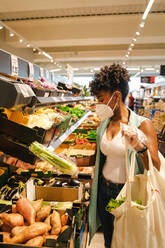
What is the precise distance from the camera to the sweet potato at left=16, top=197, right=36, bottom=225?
1259 millimetres

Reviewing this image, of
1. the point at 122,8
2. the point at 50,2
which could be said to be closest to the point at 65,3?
the point at 50,2

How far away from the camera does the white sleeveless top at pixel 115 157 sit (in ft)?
5.36

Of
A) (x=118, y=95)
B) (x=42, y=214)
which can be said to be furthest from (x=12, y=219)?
(x=118, y=95)

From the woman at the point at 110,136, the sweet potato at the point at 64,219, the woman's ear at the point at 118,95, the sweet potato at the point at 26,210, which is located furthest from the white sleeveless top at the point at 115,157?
the sweet potato at the point at 26,210

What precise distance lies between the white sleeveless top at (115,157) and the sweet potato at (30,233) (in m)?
0.72

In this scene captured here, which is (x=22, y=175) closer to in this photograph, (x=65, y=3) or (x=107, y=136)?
(x=107, y=136)

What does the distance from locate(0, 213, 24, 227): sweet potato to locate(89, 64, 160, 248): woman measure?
73 cm

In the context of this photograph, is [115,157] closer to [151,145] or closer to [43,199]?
[151,145]

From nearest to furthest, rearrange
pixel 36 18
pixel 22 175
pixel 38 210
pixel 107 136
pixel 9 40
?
pixel 38 210 < pixel 107 136 < pixel 22 175 < pixel 36 18 < pixel 9 40

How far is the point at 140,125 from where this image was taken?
5.22ft

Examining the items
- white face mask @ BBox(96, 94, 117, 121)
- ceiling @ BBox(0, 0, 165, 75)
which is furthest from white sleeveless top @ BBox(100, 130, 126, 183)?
ceiling @ BBox(0, 0, 165, 75)

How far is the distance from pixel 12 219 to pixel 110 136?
97 cm

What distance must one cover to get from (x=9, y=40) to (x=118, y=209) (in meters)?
9.39

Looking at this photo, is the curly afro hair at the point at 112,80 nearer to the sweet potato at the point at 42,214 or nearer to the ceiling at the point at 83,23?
the sweet potato at the point at 42,214
